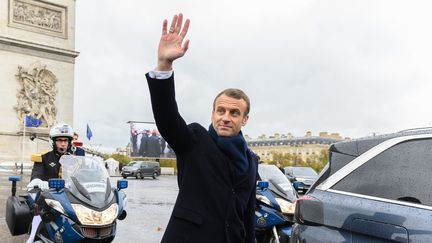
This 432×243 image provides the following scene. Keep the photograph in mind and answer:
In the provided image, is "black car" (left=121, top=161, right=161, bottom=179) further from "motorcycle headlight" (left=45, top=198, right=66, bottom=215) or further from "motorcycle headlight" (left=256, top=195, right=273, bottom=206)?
"motorcycle headlight" (left=45, top=198, right=66, bottom=215)

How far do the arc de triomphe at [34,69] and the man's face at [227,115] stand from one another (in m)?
24.6

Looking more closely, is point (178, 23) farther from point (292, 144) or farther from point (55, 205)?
point (292, 144)

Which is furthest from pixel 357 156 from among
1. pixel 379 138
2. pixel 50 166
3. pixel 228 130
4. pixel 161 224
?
pixel 161 224

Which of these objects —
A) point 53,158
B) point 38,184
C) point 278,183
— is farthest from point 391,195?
point 53,158

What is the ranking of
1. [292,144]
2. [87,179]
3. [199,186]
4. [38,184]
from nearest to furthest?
1. [199,186]
2. [87,179]
3. [38,184]
4. [292,144]

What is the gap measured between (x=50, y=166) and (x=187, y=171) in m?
3.83

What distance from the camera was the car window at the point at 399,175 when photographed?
246 centimetres

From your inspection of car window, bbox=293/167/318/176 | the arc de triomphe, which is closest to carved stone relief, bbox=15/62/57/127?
the arc de triomphe

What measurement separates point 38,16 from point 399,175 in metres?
28.2

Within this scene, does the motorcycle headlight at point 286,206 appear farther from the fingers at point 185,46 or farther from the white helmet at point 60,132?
the fingers at point 185,46

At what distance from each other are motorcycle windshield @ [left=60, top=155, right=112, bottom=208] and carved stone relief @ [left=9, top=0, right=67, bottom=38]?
2401 cm

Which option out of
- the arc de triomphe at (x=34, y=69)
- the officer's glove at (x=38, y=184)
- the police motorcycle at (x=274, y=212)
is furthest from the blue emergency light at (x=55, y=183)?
the arc de triomphe at (x=34, y=69)

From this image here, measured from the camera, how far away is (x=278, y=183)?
5926 mm

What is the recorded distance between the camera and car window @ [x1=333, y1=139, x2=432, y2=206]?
246cm
